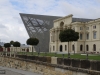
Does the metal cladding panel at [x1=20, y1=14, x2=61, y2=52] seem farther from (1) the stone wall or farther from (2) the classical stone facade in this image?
(1) the stone wall

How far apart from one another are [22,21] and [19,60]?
65222 millimetres

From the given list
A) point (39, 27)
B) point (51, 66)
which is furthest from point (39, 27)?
point (51, 66)

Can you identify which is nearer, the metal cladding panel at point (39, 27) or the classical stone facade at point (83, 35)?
the classical stone facade at point (83, 35)

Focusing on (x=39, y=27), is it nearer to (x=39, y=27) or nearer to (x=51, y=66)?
(x=39, y=27)

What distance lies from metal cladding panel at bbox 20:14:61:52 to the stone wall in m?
60.2

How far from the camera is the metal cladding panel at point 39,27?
316ft

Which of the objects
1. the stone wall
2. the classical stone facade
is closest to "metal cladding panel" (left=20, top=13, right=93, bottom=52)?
the classical stone facade

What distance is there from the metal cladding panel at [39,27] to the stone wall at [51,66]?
60235 mm

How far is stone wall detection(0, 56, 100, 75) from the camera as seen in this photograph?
1758cm

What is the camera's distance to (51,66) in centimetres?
2273

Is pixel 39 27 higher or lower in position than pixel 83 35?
higher

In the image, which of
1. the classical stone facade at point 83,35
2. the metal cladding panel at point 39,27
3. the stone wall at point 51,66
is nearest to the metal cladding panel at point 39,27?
the metal cladding panel at point 39,27

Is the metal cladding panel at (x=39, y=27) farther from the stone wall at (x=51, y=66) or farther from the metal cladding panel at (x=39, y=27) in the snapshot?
the stone wall at (x=51, y=66)

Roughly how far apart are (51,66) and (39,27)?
77907 millimetres
